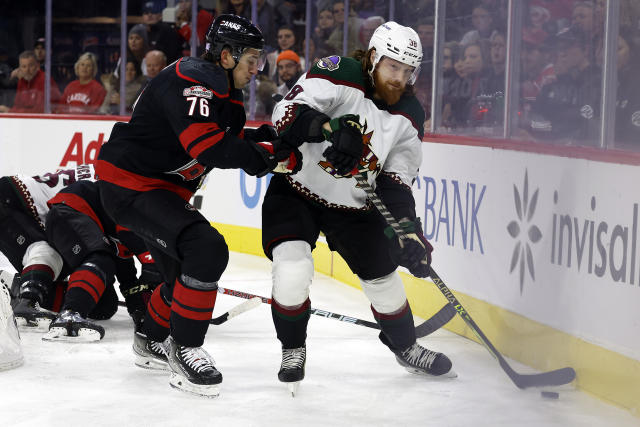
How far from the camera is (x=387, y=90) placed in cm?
272

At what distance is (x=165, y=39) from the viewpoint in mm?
6207

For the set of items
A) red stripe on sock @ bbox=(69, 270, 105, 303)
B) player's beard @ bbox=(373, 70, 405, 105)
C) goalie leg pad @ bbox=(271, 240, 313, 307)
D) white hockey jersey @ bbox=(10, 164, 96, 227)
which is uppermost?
player's beard @ bbox=(373, 70, 405, 105)

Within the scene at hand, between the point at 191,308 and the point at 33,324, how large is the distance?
42.9 inches

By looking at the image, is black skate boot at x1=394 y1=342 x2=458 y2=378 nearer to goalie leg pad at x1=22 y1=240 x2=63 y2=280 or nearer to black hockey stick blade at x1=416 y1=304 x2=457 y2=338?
black hockey stick blade at x1=416 y1=304 x2=457 y2=338

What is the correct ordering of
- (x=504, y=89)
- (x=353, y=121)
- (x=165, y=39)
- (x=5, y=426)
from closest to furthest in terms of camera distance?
1. (x=5, y=426)
2. (x=353, y=121)
3. (x=504, y=89)
4. (x=165, y=39)

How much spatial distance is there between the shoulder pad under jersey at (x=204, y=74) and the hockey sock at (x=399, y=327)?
0.82 metres

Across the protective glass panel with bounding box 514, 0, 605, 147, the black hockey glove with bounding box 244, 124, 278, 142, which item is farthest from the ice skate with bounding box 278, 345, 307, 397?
the protective glass panel with bounding box 514, 0, 605, 147

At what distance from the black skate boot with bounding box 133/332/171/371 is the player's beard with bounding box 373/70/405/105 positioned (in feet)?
3.24

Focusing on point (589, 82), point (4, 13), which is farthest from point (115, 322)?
point (4, 13)

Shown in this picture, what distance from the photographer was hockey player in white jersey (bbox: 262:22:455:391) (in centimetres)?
263

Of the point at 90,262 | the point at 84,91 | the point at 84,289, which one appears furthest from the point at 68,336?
the point at 84,91

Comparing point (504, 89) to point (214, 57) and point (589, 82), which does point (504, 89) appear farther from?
point (214, 57)

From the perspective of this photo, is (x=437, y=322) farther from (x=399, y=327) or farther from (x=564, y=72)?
(x=564, y=72)

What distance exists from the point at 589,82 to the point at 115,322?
75.5 inches
